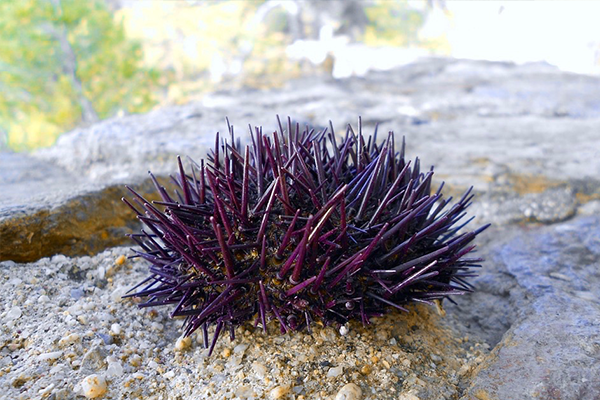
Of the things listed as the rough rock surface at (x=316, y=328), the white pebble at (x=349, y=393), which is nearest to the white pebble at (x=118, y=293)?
the rough rock surface at (x=316, y=328)

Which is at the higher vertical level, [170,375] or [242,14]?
[242,14]

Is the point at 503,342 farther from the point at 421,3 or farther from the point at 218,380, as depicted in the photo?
the point at 421,3

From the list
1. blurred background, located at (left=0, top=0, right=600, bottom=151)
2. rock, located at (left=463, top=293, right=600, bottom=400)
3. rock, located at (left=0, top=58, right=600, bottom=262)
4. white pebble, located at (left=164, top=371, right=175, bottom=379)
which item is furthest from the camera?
blurred background, located at (left=0, top=0, right=600, bottom=151)

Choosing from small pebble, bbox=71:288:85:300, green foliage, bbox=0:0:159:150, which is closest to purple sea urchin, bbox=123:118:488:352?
small pebble, bbox=71:288:85:300

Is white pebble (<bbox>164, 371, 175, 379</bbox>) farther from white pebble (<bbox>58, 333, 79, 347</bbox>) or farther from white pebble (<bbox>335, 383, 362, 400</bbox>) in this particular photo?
white pebble (<bbox>335, 383, 362, 400</bbox>)

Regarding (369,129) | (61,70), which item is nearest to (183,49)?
(61,70)

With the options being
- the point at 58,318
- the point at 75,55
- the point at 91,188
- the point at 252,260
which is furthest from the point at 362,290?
the point at 75,55
